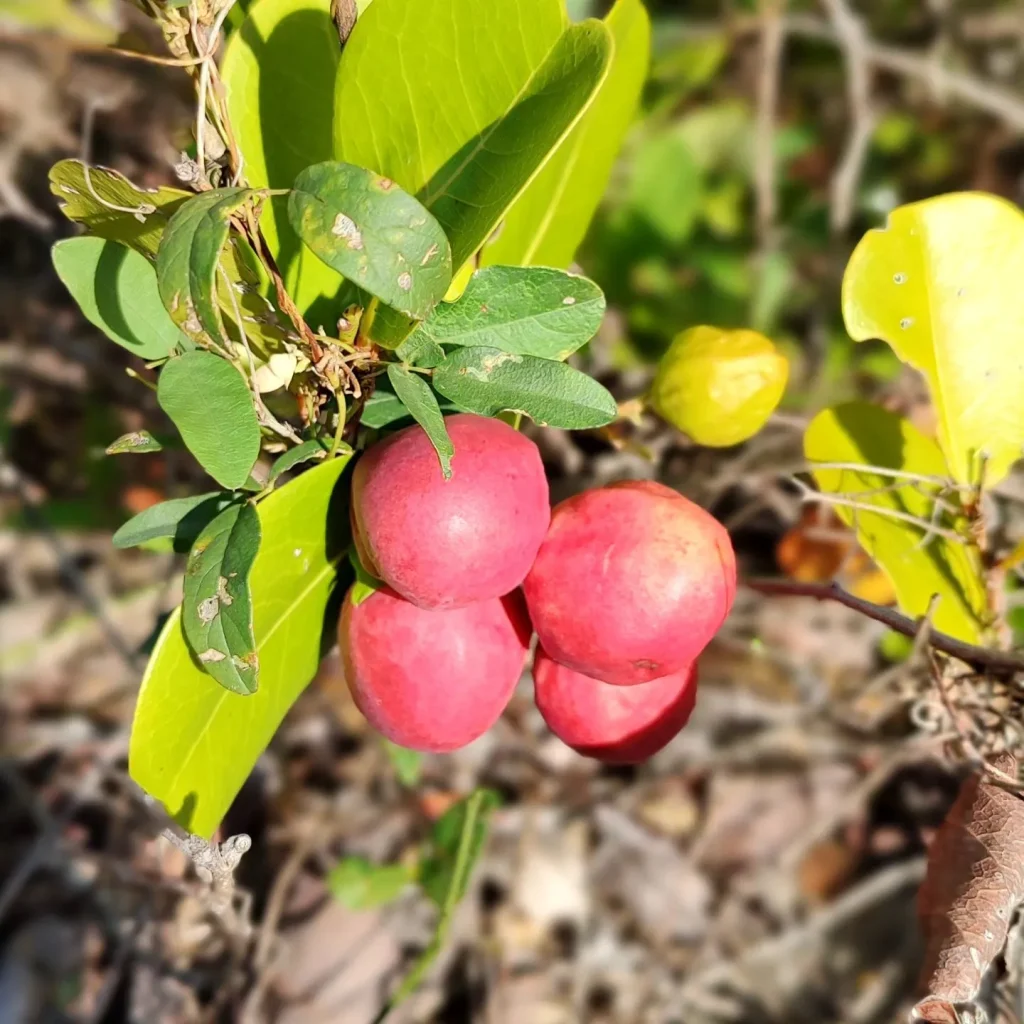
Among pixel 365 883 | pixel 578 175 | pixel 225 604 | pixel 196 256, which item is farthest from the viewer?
Result: pixel 365 883

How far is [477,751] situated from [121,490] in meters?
0.89

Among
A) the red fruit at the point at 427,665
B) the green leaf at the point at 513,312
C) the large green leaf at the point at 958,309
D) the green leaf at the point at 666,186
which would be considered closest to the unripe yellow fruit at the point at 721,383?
the large green leaf at the point at 958,309

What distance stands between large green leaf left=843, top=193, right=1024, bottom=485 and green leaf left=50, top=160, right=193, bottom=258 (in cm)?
70

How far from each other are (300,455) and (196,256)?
24 cm

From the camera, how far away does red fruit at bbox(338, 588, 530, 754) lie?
2.98 ft

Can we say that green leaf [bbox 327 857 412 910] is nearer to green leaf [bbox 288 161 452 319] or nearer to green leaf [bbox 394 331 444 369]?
green leaf [bbox 394 331 444 369]

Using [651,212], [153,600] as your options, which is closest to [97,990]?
[153,600]

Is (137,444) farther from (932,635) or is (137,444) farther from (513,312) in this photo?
(932,635)

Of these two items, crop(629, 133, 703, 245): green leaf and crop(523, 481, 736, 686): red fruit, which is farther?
crop(629, 133, 703, 245): green leaf

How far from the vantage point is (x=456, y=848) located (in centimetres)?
146

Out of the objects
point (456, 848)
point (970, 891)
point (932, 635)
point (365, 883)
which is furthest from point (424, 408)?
point (365, 883)

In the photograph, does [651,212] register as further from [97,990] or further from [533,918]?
[97,990]

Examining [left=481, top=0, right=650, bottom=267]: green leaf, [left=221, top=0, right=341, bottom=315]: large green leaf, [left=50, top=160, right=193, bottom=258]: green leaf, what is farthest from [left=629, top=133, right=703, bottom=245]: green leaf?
[left=50, top=160, right=193, bottom=258]: green leaf

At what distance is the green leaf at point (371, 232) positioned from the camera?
0.70 metres
